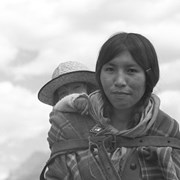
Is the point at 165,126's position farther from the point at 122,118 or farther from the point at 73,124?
the point at 73,124

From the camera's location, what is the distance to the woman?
113 inches

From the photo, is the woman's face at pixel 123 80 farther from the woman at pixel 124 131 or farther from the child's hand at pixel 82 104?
the child's hand at pixel 82 104

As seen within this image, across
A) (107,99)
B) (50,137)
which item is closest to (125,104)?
(107,99)

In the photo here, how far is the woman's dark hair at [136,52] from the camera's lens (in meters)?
2.93

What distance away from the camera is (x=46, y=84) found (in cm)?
603

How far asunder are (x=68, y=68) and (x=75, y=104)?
308 cm

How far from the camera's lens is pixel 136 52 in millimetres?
2920

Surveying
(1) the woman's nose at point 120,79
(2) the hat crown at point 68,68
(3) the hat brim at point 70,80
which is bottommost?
(1) the woman's nose at point 120,79

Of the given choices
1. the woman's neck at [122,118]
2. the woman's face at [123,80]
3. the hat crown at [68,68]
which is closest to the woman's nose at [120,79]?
the woman's face at [123,80]

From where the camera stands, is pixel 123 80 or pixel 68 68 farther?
pixel 68 68

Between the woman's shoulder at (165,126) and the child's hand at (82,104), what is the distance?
1.28 ft

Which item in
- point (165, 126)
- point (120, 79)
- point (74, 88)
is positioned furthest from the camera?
point (74, 88)

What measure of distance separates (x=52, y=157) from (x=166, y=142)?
25.4 inches

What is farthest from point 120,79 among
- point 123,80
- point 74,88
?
point 74,88
